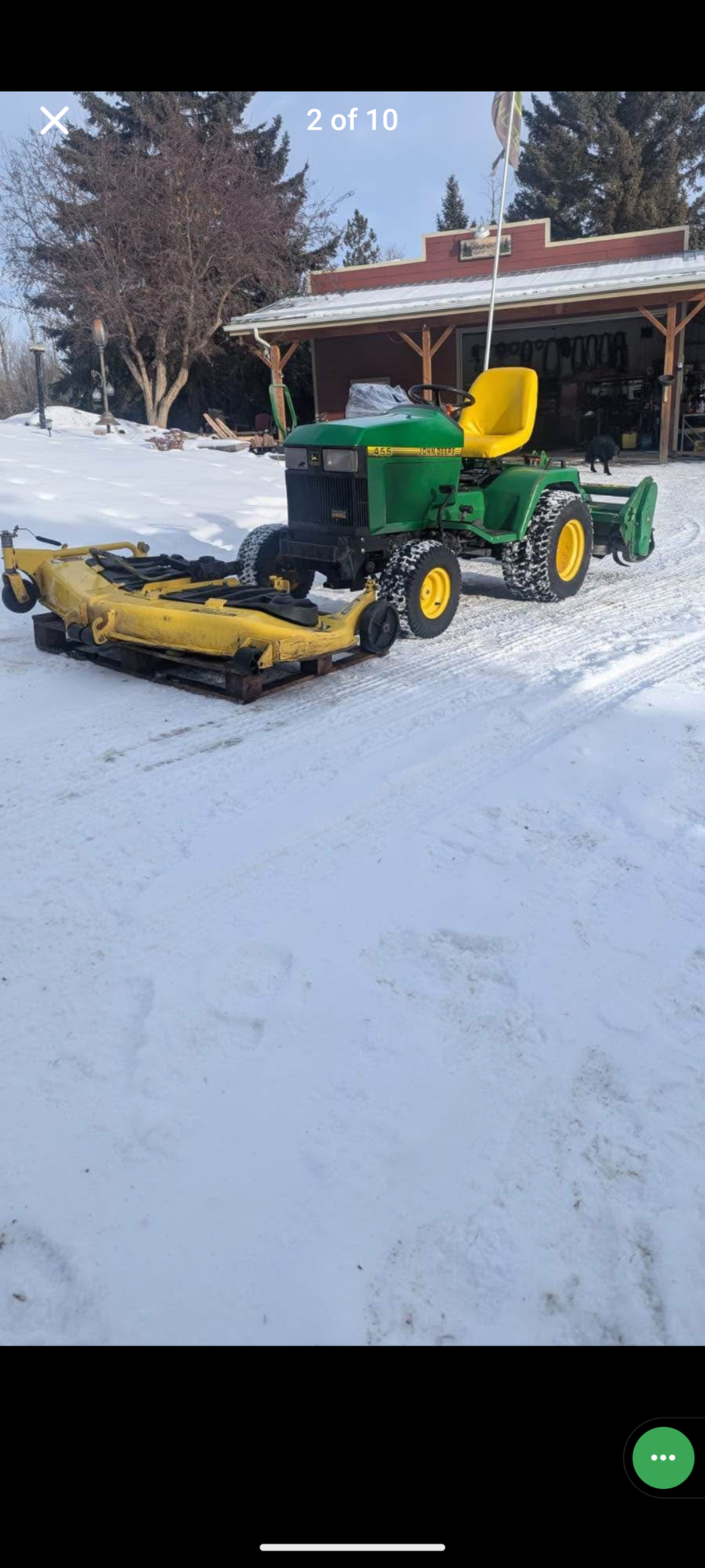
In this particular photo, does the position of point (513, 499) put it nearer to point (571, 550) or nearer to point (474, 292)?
point (571, 550)

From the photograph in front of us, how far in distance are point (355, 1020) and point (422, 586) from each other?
409 cm

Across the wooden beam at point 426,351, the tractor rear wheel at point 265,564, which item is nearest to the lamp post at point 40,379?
the wooden beam at point 426,351

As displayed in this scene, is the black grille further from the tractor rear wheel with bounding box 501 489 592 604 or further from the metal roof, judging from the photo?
the metal roof

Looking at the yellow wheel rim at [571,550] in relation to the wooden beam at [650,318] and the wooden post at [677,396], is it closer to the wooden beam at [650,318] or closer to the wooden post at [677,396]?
the wooden beam at [650,318]

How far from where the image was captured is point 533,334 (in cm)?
2486

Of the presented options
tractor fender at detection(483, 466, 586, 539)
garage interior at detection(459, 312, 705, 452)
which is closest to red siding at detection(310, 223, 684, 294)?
garage interior at detection(459, 312, 705, 452)

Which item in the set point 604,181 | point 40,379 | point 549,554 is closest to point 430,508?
point 549,554

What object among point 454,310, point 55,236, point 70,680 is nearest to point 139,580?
point 70,680

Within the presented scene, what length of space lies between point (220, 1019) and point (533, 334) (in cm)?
2569

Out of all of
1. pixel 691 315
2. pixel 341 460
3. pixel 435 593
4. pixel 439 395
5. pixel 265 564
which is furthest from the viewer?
pixel 691 315

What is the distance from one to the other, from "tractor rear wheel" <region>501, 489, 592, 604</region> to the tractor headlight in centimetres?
171

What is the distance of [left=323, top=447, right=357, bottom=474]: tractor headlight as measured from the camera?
19.7 ft
